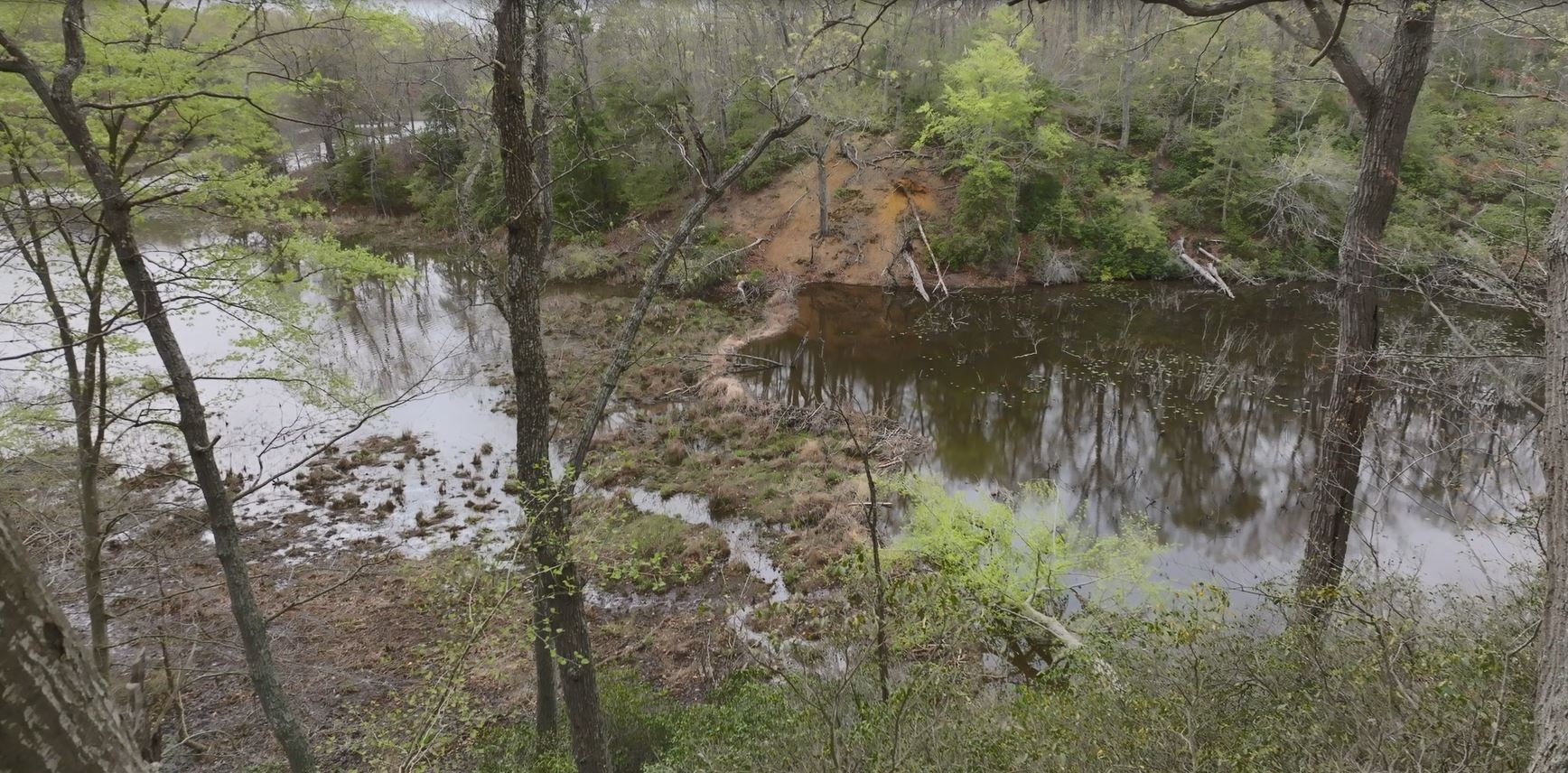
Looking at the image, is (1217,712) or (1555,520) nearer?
(1555,520)

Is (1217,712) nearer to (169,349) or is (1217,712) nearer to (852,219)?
(169,349)

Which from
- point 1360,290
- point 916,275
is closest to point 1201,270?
point 916,275

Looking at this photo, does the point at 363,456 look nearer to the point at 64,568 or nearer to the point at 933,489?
the point at 64,568

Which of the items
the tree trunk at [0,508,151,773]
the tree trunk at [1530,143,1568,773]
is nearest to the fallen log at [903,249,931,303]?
the tree trunk at [1530,143,1568,773]

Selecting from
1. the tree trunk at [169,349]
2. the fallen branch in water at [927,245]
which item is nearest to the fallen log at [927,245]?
the fallen branch in water at [927,245]

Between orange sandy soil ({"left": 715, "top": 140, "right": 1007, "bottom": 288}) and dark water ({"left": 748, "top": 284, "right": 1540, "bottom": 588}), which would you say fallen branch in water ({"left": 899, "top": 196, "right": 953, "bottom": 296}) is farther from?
dark water ({"left": 748, "top": 284, "right": 1540, "bottom": 588})

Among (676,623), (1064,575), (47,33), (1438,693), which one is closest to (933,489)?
(1064,575)

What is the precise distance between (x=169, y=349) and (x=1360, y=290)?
916cm

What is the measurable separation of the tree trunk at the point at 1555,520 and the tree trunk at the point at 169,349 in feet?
23.1

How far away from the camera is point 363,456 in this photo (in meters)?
13.8

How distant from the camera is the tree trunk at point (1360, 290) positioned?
17.4 ft

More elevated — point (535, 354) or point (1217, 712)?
point (535, 354)

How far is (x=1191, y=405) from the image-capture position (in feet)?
47.2

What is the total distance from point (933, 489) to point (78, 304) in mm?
10034
